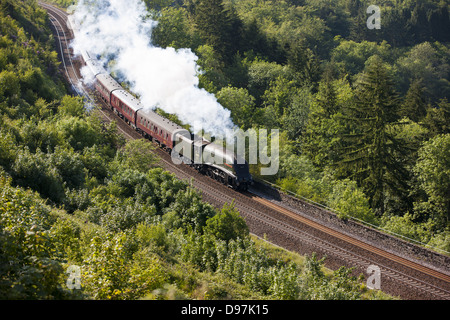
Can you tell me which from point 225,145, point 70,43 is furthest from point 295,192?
point 70,43

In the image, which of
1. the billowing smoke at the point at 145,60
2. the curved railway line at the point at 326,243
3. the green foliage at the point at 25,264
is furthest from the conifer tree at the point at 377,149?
the green foliage at the point at 25,264

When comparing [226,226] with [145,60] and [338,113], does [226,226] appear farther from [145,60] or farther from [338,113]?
[145,60]

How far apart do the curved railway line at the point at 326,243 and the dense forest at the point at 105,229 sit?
2188 millimetres

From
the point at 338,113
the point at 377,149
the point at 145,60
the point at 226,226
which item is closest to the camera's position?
the point at 226,226

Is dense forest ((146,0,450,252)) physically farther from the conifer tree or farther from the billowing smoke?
the billowing smoke

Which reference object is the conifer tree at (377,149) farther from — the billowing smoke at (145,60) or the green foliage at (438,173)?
the billowing smoke at (145,60)

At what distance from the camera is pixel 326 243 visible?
2394 centimetres

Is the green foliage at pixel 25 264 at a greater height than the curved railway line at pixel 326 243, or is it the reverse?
the green foliage at pixel 25 264

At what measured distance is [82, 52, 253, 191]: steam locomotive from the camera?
29734mm

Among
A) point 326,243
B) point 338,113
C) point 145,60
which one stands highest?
point 145,60

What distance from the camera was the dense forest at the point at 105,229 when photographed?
9.35m

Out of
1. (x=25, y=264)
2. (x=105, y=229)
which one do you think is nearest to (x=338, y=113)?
(x=105, y=229)

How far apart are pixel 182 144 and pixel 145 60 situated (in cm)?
1704
